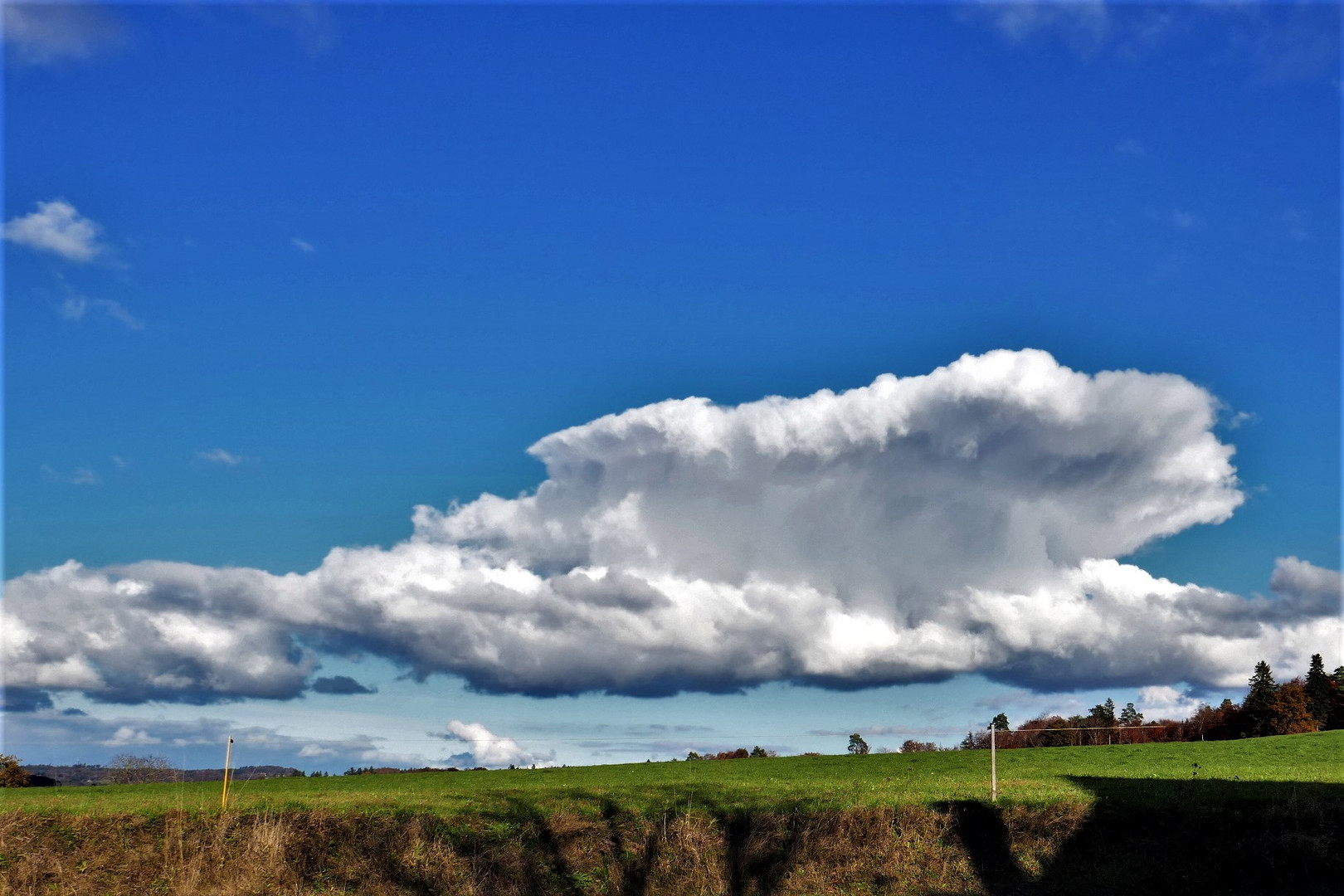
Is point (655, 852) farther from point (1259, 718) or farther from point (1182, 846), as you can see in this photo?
point (1259, 718)

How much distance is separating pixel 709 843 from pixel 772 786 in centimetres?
1191

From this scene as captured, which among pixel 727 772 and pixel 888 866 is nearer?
pixel 888 866

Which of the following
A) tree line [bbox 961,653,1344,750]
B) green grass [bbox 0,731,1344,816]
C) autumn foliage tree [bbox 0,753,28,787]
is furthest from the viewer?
tree line [bbox 961,653,1344,750]

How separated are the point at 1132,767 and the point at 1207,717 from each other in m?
102

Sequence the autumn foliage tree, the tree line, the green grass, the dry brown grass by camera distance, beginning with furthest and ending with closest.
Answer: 1. the tree line
2. the autumn foliage tree
3. the green grass
4. the dry brown grass

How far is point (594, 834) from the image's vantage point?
34.8 m

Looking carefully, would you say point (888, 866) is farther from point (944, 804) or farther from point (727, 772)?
point (727, 772)

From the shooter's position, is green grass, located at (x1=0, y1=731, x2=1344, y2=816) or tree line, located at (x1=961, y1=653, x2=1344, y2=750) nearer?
green grass, located at (x1=0, y1=731, x2=1344, y2=816)

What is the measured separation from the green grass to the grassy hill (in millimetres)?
316

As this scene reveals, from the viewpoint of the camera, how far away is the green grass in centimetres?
3678

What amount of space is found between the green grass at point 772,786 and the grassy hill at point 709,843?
1.04ft

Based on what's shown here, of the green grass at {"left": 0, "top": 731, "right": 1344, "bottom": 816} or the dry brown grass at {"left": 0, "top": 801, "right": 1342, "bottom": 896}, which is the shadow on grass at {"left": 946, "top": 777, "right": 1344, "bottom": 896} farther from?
the green grass at {"left": 0, "top": 731, "right": 1344, "bottom": 816}

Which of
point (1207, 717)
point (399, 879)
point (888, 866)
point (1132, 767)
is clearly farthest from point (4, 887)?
point (1207, 717)

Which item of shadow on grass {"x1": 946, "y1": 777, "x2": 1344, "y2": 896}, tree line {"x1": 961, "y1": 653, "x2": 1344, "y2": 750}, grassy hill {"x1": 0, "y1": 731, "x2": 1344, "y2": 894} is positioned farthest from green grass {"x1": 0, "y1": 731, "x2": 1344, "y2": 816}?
tree line {"x1": 961, "y1": 653, "x2": 1344, "y2": 750}
